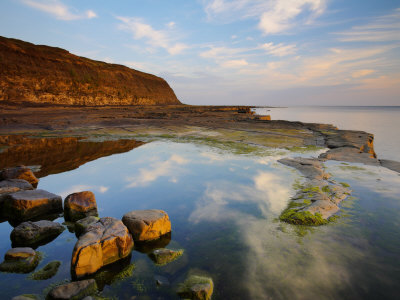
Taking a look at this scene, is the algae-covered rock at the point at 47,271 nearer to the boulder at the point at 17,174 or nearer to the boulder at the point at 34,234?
the boulder at the point at 34,234

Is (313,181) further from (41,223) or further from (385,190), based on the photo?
(41,223)

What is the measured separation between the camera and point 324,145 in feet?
40.8

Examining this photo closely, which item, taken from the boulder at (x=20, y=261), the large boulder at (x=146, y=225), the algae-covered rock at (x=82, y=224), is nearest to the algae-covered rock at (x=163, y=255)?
the large boulder at (x=146, y=225)

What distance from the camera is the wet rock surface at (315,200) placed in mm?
4355

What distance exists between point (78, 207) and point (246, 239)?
3.31m

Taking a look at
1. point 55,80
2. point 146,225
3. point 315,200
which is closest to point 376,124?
point 315,200

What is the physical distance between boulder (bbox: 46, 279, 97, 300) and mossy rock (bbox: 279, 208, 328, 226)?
135 inches

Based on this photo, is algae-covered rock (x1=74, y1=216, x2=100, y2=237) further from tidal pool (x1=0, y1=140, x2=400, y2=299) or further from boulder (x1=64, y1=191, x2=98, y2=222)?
boulder (x1=64, y1=191, x2=98, y2=222)

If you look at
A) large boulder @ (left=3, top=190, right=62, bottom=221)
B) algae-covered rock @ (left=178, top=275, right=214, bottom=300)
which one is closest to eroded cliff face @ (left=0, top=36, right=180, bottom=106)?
large boulder @ (left=3, top=190, right=62, bottom=221)

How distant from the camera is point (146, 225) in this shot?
374 centimetres

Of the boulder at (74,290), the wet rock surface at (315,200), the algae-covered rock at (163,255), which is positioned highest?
the wet rock surface at (315,200)

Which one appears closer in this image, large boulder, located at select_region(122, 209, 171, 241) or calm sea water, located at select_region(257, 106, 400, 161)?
large boulder, located at select_region(122, 209, 171, 241)

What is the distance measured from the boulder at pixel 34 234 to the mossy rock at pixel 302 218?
13.9 ft

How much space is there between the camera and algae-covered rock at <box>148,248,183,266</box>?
3.24 metres
